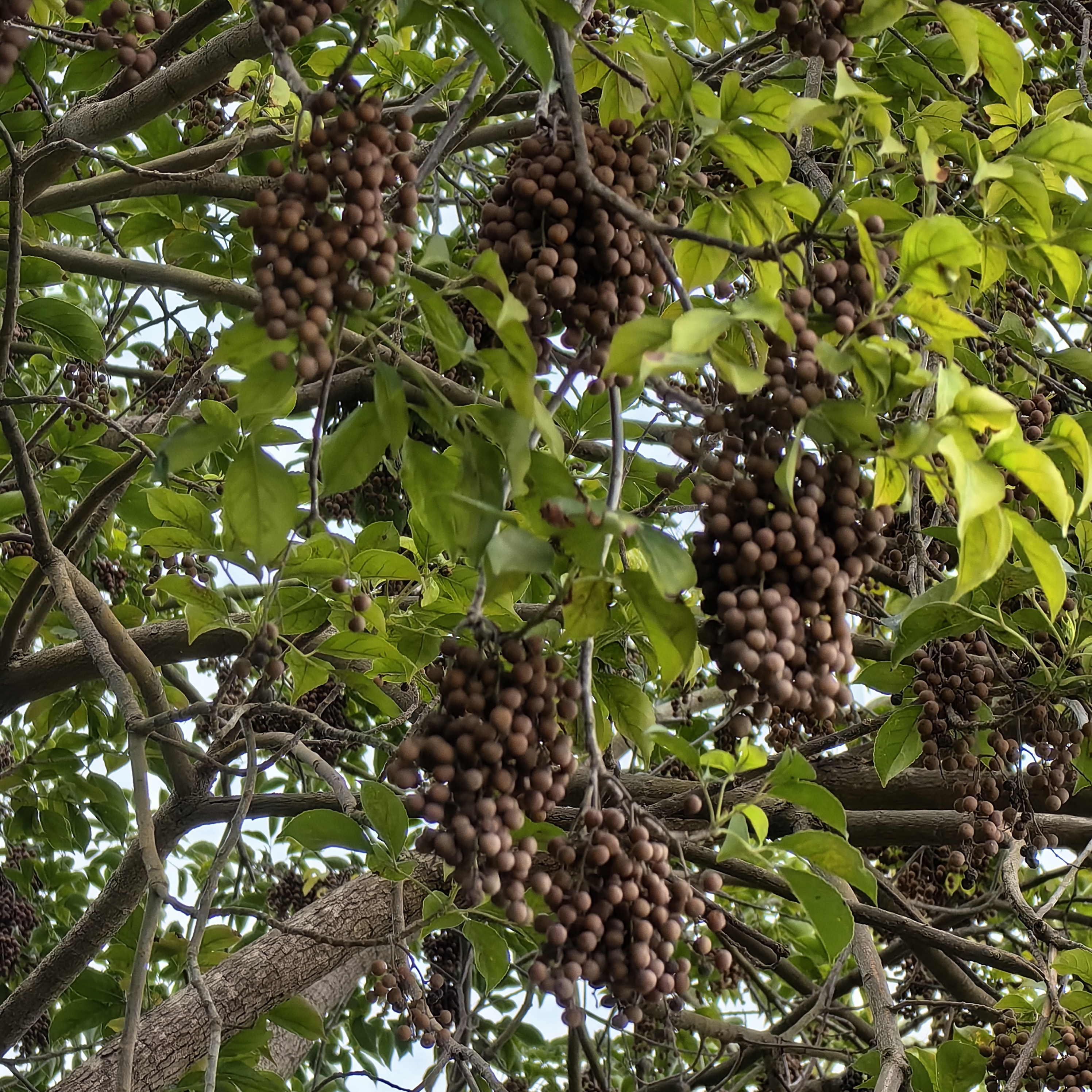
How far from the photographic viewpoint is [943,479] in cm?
115

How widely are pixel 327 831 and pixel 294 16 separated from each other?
1.02 meters

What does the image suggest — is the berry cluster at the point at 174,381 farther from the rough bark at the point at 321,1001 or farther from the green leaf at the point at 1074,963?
the green leaf at the point at 1074,963

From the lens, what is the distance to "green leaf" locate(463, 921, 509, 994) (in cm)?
170

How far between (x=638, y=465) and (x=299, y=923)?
1240mm

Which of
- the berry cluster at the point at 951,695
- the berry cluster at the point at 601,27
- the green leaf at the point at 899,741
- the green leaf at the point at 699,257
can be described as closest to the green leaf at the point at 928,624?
the berry cluster at the point at 951,695

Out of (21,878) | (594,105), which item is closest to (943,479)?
(594,105)

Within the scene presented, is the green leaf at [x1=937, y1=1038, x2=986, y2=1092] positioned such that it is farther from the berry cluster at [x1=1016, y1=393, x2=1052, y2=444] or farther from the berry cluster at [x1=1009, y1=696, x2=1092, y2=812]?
the berry cluster at [x1=1016, y1=393, x2=1052, y2=444]

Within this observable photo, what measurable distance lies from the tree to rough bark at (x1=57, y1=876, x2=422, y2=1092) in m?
0.01

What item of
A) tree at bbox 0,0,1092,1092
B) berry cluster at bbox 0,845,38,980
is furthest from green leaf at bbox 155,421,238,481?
berry cluster at bbox 0,845,38,980

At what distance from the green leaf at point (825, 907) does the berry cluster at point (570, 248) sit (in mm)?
563

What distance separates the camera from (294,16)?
120cm

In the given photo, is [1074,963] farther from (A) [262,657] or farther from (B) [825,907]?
(A) [262,657]

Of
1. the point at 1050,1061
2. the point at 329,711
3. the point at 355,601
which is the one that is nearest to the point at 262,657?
the point at 355,601

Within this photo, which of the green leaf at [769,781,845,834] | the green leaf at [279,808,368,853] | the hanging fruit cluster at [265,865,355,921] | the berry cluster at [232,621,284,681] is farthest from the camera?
the hanging fruit cluster at [265,865,355,921]
